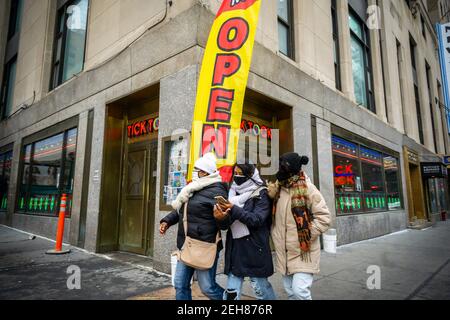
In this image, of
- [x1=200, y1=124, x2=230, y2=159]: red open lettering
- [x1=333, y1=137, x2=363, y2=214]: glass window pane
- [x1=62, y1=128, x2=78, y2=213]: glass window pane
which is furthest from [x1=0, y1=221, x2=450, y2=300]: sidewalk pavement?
[x1=200, y1=124, x2=230, y2=159]: red open lettering

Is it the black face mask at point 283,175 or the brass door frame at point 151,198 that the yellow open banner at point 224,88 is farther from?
the brass door frame at point 151,198

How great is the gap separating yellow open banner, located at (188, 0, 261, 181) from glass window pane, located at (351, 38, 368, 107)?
7.63 m

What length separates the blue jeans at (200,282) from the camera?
2.90m

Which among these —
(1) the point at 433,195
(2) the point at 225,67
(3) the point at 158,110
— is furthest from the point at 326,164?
(1) the point at 433,195

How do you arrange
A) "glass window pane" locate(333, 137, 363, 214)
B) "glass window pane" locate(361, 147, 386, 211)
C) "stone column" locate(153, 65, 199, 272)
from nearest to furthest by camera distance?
→ 1. "stone column" locate(153, 65, 199, 272)
2. "glass window pane" locate(333, 137, 363, 214)
3. "glass window pane" locate(361, 147, 386, 211)

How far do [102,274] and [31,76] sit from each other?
9.32 metres

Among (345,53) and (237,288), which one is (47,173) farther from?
(345,53)

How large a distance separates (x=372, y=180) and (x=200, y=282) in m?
9.56

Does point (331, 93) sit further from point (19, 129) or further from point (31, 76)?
point (19, 129)

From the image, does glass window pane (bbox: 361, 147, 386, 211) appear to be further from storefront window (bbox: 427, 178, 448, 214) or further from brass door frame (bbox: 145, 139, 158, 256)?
storefront window (bbox: 427, 178, 448, 214)

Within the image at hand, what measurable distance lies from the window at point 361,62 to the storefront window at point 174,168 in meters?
8.06

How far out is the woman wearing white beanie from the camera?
288cm

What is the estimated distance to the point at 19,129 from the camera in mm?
11164
